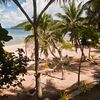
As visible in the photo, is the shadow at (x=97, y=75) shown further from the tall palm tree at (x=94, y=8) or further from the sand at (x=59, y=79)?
the tall palm tree at (x=94, y=8)

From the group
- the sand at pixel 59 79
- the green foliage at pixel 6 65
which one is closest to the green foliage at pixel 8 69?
the green foliage at pixel 6 65

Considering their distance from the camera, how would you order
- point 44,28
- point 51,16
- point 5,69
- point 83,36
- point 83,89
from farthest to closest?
point 51,16
point 44,28
point 83,36
point 83,89
point 5,69

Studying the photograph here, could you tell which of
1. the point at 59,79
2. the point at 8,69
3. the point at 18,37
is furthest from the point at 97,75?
the point at 18,37

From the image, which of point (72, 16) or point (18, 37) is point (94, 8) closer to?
point (72, 16)

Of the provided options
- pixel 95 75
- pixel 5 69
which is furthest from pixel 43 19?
pixel 5 69

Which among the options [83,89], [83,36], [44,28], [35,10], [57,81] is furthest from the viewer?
[44,28]

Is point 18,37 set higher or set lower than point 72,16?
lower

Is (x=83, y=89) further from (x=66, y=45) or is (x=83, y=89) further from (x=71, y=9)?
(x=71, y=9)

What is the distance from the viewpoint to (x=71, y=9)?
85.7 feet

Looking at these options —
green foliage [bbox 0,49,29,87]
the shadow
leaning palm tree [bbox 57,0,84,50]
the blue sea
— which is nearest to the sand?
the shadow

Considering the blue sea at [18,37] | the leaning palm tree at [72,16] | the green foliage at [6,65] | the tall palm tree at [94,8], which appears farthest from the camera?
the blue sea at [18,37]

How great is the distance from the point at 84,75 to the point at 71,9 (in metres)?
6.15

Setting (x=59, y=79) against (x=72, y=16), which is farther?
(x=72, y=16)

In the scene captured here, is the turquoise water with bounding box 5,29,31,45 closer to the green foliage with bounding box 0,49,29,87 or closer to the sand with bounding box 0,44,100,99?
the sand with bounding box 0,44,100,99
